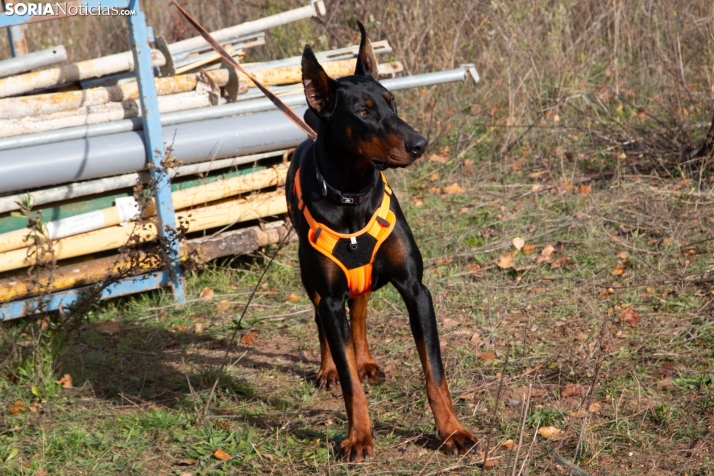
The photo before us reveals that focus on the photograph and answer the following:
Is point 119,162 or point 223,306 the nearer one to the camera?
point 119,162

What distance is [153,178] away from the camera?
15.4ft

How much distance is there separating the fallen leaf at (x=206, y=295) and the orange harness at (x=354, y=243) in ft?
7.56

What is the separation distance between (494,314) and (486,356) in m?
0.57

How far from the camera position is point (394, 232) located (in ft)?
11.0

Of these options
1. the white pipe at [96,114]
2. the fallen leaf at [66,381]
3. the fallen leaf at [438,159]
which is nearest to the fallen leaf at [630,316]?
the fallen leaf at [66,381]

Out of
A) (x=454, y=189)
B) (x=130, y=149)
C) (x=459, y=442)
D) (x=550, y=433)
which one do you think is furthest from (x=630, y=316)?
(x=130, y=149)

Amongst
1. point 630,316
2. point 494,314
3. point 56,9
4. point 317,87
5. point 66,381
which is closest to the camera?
point 317,87

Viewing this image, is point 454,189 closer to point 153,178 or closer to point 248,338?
point 248,338

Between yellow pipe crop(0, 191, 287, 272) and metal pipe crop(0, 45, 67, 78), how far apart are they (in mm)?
1309

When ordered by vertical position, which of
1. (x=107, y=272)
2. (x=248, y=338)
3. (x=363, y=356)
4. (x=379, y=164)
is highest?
(x=379, y=164)

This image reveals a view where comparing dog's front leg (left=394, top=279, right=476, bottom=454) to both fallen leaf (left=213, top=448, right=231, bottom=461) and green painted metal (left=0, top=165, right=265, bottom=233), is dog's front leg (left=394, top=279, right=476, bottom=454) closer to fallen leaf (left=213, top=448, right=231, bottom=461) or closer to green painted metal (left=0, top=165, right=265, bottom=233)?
fallen leaf (left=213, top=448, right=231, bottom=461)

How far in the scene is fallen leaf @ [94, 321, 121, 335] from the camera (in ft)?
16.9

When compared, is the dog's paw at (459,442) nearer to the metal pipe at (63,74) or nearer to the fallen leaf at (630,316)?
the fallen leaf at (630,316)

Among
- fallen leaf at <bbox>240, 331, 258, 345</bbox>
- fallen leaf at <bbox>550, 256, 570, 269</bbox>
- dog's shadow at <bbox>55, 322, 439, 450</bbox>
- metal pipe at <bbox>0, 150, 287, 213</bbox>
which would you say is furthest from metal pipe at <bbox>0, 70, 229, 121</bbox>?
fallen leaf at <bbox>550, 256, 570, 269</bbox>
